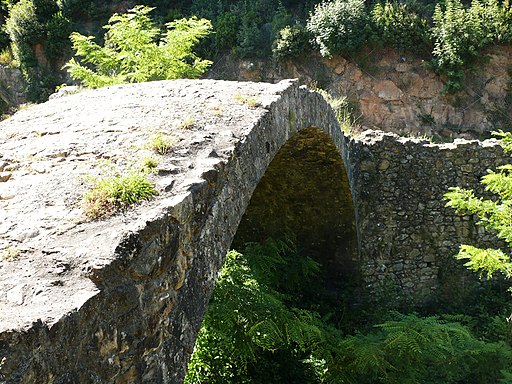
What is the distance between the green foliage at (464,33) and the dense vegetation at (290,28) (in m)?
0.02

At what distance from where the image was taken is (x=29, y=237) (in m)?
2.30

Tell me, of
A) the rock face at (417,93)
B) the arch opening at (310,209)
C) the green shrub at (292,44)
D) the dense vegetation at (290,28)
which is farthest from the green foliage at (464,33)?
the arch opening at (310,209)

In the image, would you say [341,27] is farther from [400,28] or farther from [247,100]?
[247,100]

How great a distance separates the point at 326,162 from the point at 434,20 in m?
8.57

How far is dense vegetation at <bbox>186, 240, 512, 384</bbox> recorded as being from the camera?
201 inches

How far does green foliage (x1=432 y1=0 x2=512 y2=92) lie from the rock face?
0.34 meters

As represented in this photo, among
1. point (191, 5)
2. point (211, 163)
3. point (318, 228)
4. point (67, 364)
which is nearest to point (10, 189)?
point (211, 163)

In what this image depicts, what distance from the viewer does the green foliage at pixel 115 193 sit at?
2.52 meters

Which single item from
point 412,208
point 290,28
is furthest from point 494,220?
point 290,28

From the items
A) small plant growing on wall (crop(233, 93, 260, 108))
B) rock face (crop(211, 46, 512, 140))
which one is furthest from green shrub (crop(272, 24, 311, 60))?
small plant growing on wall (crop(233, 93, 260, 108))

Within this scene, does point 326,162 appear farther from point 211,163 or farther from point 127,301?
point 127,301

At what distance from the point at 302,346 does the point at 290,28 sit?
11.2 meters

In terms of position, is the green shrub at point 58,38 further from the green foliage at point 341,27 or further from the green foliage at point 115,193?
the green foliage at point 115,193

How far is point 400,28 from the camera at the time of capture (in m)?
14.0
